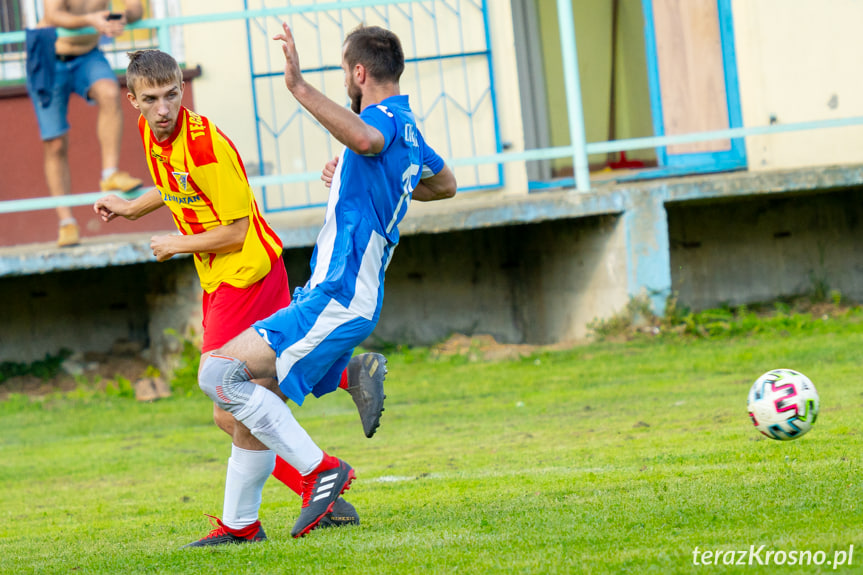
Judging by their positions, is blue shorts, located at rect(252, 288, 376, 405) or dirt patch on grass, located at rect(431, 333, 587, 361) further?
dirt patch on grass, located at rect(431, 333, 587, 361)

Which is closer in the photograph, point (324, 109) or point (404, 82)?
point (324, 109)

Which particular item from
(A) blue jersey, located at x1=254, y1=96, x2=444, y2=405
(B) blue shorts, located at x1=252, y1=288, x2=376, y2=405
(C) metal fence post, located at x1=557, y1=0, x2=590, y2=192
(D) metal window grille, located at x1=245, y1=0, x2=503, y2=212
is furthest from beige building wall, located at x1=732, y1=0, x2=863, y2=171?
(B) blue shorts, located at x1=252, y1=288, x2=376, y2=405

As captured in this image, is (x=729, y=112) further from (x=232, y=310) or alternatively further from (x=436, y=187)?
(x=232, y=310)

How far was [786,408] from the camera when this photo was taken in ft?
16.8

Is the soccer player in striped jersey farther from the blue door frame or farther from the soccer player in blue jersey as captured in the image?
the blue door frame

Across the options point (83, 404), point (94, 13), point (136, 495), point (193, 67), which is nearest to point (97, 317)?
point (83, 404)

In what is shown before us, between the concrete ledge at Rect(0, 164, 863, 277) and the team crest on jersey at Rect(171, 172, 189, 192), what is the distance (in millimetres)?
5889

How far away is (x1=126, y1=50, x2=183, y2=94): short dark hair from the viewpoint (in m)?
4.32

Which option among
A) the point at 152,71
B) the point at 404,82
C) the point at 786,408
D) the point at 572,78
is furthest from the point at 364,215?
the point at 404,82

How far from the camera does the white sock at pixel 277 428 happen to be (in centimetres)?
422

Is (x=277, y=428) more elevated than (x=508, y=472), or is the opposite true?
(x=277, y=428)

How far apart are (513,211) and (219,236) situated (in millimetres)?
6434

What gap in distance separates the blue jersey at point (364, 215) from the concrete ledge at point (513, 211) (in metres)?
6.11

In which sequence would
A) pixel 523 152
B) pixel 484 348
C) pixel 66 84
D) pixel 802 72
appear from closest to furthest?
pixel 66 84 < pixel 523 152 < pixel 484 348 < pixel 802 72
